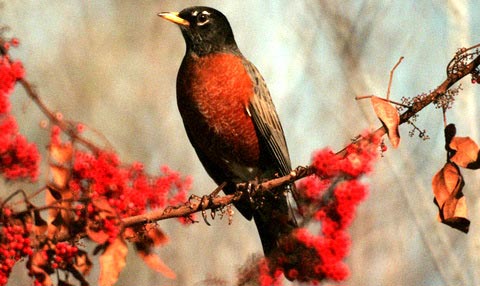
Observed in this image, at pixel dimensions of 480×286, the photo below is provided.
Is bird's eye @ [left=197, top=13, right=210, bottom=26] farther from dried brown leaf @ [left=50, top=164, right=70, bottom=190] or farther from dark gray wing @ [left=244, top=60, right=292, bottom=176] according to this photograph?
dried brown leaf @ [left=50, top=164, right=70, bottom=190]

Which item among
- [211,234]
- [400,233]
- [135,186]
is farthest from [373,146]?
[211,234]

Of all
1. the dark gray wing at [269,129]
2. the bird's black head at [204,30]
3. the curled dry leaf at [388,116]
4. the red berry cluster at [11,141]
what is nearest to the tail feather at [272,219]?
the dark gray wing at [269,129]

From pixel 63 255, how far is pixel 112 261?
0.25m

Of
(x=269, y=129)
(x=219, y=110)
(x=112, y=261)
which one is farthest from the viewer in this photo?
(x=269, y=129)

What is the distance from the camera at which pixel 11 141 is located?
2.35 metres

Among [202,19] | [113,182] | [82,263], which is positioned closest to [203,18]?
[202,19]

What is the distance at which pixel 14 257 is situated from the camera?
7.63 ft

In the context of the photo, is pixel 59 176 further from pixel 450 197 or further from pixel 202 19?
pixel 202 19

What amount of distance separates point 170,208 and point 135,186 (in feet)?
0.75

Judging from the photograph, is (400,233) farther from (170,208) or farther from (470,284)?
(170,208)

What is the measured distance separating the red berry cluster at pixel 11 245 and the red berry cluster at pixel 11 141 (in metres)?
0.17

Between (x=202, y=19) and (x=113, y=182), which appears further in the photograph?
(x=202, y=19)

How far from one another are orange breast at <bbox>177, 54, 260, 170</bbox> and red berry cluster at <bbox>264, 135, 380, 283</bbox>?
196 cm

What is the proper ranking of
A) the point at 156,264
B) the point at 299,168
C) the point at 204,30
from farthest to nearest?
1. the point at 204,30
2. the point at 299,168
3. the point at 156,264
